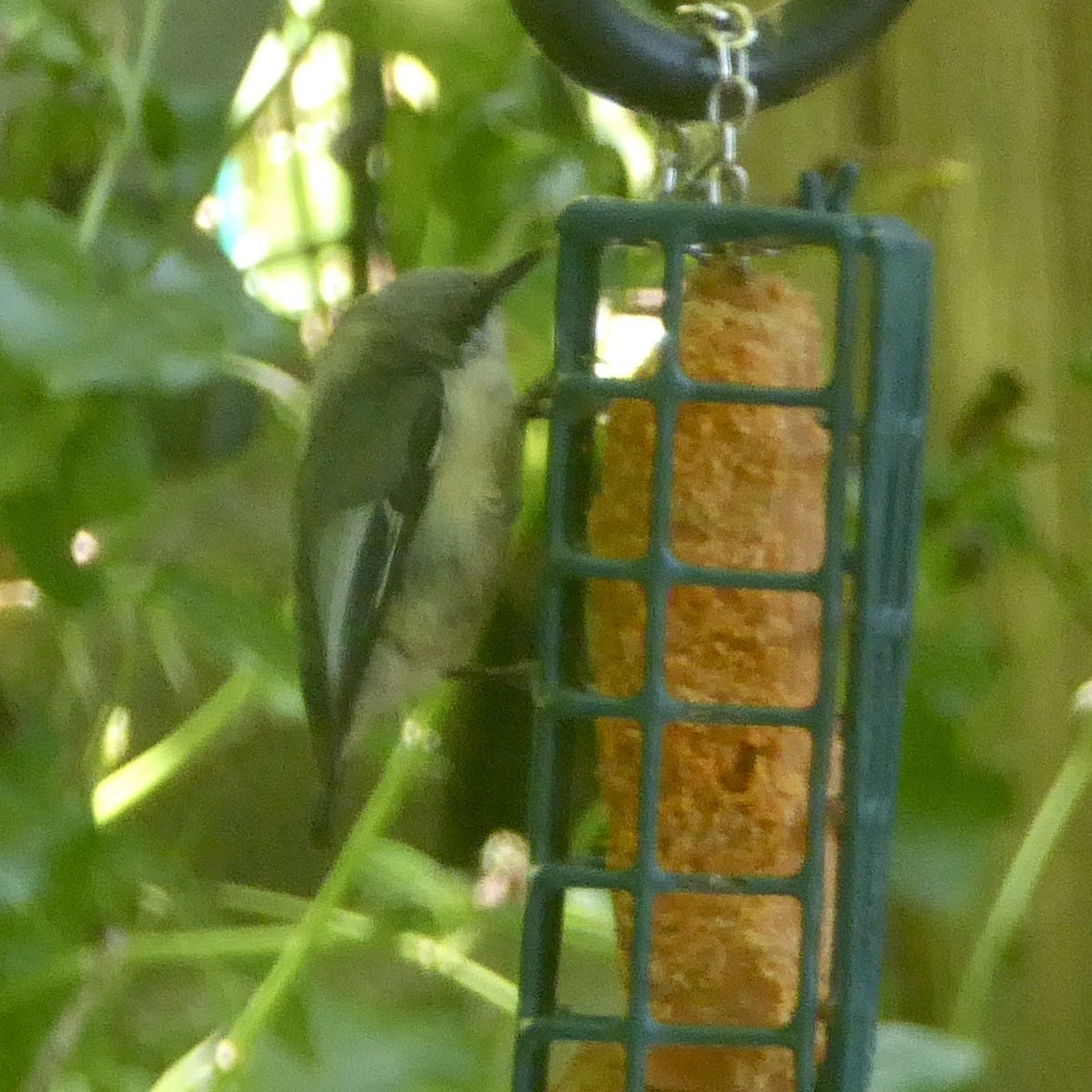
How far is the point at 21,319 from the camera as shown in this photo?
0.71m

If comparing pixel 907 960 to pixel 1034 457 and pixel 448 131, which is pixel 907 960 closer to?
pixel 1034 457

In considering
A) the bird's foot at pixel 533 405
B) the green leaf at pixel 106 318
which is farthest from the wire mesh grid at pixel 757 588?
the green leaf at pixel 106 318

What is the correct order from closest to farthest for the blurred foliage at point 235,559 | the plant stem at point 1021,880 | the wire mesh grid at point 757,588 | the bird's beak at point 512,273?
the wire mesh grid at point 757,588 < the bird's beak at point 512,273 < the blurred foliage at point 235,559 < the plant stem at point 1021,880

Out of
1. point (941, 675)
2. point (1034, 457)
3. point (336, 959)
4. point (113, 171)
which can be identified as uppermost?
point (113, 171)

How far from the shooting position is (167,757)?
939mm

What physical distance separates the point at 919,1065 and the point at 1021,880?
0.23m

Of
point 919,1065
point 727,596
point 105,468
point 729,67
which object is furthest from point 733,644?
point 105,468

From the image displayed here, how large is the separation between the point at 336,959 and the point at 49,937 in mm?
389

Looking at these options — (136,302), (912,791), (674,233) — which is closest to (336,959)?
(912,791)

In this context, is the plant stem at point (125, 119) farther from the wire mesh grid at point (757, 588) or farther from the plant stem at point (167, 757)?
the wire mesh grid at point (757, 588)

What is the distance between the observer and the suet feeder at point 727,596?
0.50 meters

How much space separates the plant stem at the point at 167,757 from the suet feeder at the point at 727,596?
1.30 feet

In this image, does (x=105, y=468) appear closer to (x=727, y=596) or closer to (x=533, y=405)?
(x=533, y=405)

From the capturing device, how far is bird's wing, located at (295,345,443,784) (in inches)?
27.7
